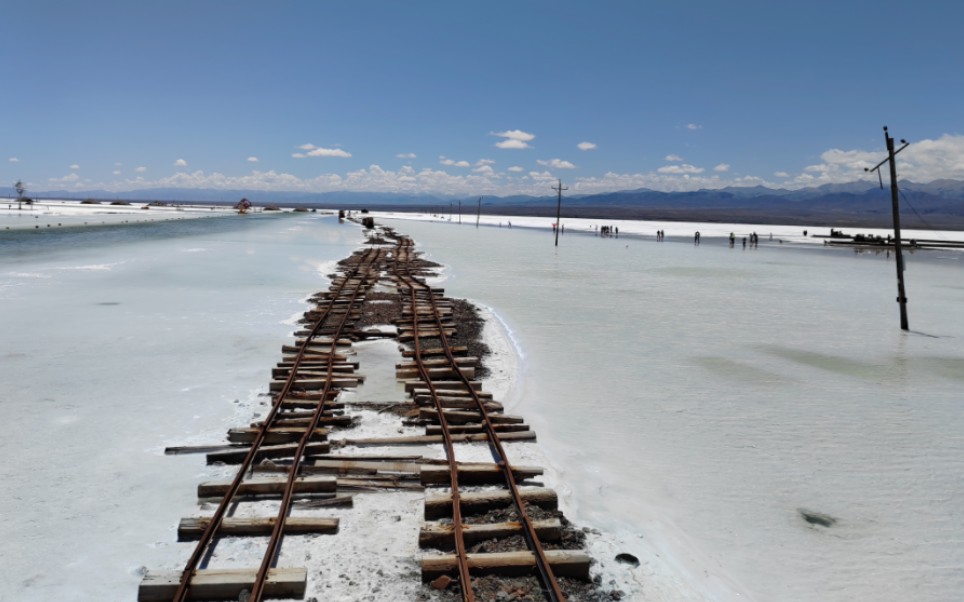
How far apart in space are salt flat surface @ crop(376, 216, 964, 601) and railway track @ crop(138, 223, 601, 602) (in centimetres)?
82

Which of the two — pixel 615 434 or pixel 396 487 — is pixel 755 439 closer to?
pixel 615 434

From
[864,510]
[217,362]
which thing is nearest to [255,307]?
[217,362]

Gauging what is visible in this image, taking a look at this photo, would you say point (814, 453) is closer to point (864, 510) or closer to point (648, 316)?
point (864, 510)

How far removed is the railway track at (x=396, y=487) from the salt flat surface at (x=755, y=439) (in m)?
0.82

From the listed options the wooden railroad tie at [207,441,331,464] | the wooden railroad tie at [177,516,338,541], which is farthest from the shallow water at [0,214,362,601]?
the wooden railroad tie at [207,441,331,464]

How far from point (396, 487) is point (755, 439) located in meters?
5.69

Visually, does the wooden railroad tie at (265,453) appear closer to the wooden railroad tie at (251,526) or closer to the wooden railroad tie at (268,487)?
the wooden railroad tie at (268,487)

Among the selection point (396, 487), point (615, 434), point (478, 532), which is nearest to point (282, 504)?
point (396, 487)

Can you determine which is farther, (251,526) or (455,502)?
(455,502)

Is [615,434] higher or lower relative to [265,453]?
lower

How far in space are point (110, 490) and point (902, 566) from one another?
854 cm

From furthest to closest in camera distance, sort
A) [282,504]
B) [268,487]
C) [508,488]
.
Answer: [508,488] → [268,487] → [282,504]

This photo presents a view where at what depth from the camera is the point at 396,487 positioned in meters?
7.30

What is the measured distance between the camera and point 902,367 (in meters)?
14.6
